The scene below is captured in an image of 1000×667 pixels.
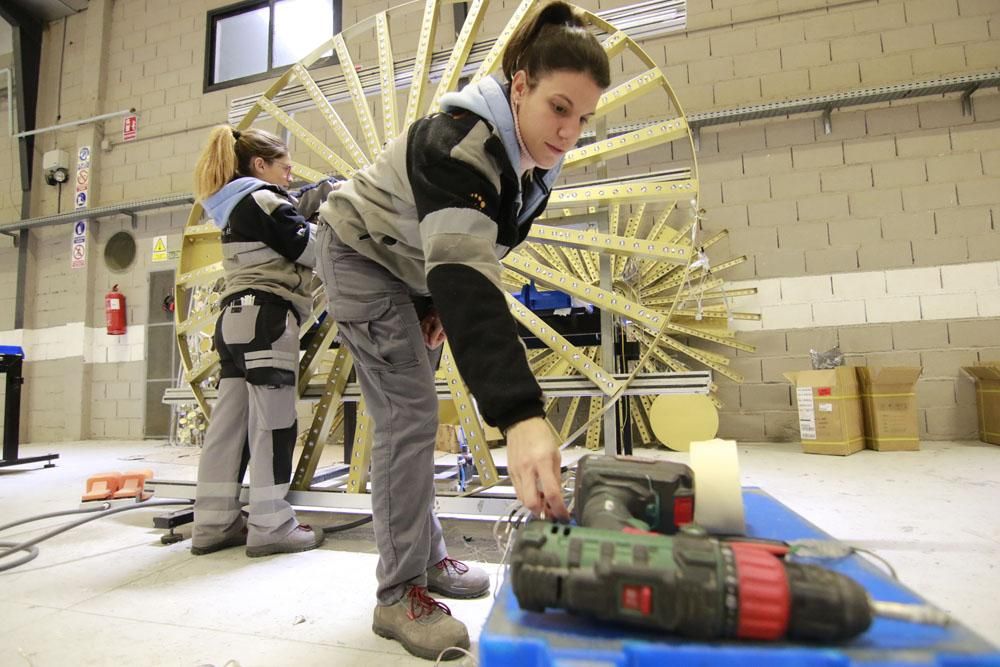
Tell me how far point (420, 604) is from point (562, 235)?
4.84 feet

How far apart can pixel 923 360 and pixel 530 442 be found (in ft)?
14.7

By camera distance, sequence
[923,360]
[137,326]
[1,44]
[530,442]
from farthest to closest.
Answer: [1,44] < [137,326] < [923,360] < [530,442]

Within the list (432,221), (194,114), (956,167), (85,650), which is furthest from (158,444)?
(956,167)

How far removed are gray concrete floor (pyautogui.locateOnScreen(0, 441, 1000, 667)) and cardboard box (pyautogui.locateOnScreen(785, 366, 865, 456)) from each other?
24.9 inches

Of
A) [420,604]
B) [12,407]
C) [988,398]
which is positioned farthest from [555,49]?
[12,407]

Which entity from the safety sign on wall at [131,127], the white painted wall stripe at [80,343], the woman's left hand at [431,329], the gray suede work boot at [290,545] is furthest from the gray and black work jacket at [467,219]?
the safety sign on wall at [131,127]

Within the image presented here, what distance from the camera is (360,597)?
138 centimetres

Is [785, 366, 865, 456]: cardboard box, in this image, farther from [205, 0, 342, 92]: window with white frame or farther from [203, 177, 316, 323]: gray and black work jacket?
[205, 0, 342, 92]: window with white frame

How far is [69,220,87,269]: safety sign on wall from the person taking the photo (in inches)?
238

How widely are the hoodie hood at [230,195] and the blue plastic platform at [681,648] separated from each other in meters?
1.80

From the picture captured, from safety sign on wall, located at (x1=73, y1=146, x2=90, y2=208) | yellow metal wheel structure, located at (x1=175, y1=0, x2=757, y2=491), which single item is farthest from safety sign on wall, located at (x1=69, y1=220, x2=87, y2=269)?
yellow metal wheel structure, located at (x1=175, y1=0, x2=757, y2=491)

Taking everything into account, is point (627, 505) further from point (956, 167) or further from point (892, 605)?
point (956, 167)

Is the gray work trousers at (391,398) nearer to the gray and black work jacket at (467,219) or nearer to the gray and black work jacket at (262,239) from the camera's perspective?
the gray and black work jacket at (467,219)

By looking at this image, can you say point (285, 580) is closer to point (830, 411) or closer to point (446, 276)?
point (446, 276)
